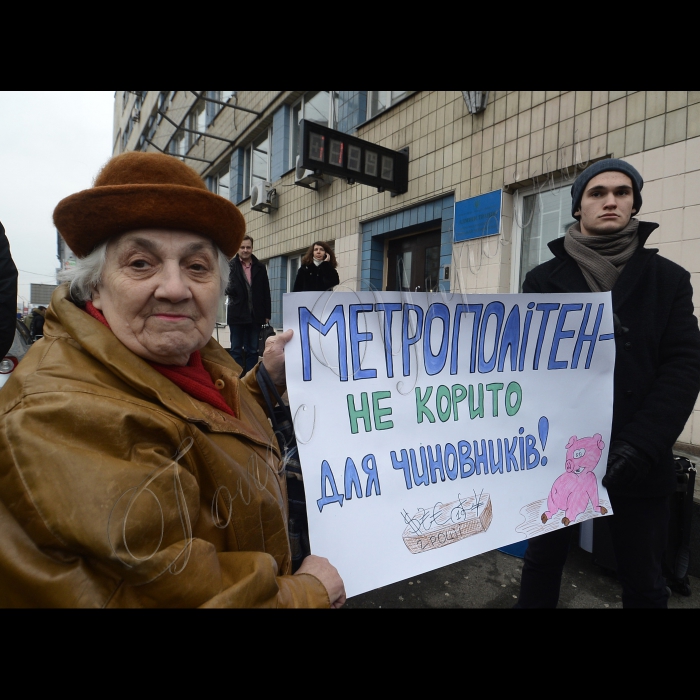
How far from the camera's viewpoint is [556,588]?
5.15 ft

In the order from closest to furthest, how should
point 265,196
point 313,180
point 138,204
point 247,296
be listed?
point 138,204 → point 247,296 → point 313,180 → point 265,196

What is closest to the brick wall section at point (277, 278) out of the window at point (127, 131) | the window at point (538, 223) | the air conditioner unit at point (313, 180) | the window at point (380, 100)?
the air conditioner unit at point (313, 180)

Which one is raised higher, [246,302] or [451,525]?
[246,302]

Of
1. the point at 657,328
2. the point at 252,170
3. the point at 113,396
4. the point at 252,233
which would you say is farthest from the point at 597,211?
the point at 252,170

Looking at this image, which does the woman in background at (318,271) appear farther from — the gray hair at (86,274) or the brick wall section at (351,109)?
the brick wall section at (351,109)

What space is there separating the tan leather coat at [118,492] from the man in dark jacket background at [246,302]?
4160 mm

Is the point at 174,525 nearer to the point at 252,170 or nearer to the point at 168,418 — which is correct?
the point at 168,418

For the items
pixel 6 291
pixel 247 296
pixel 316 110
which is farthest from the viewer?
pixel 316 110

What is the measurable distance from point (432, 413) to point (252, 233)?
1011 centimetres

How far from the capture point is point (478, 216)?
4.61 m

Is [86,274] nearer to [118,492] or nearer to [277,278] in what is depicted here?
[118,492]

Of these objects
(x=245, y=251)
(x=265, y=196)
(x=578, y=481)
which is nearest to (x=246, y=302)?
(x=245, y=251)

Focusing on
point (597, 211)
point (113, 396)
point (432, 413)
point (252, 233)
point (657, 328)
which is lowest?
point (432, 413)

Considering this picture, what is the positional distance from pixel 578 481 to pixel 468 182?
13.8 ft
